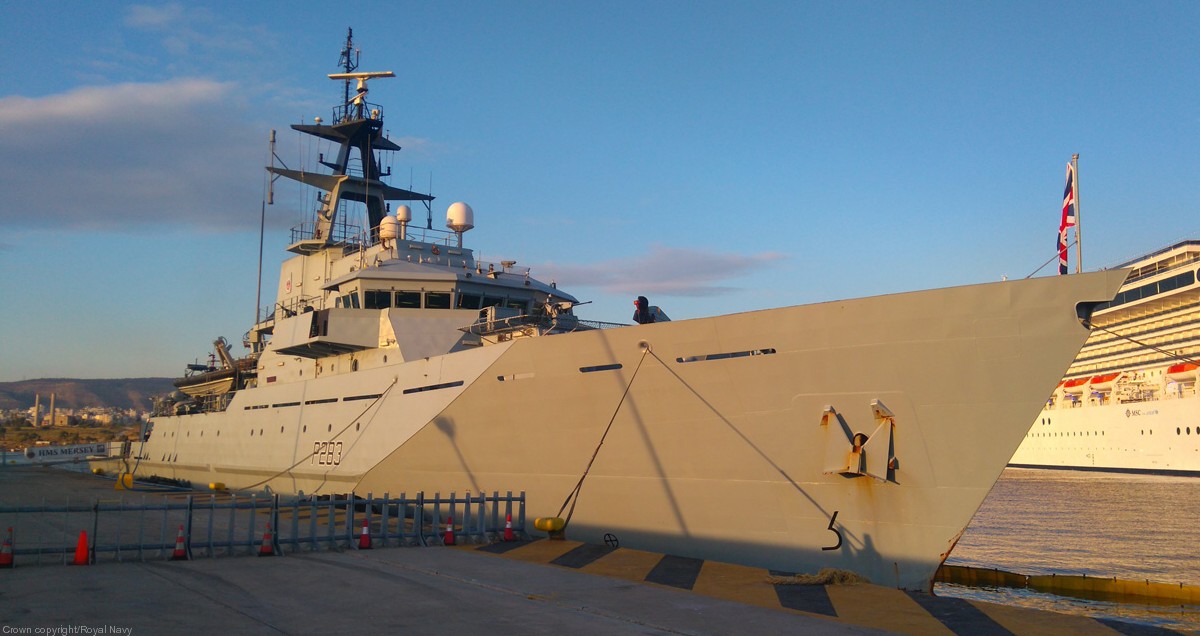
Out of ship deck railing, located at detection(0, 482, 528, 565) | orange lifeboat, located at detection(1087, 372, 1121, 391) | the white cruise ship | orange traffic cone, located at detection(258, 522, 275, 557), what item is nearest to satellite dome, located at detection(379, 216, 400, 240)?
ship deck railing, located at detection(0, 482, 528, 565)

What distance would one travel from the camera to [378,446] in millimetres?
16719

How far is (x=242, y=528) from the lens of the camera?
14.1 metres

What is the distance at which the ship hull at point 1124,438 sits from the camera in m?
44.2

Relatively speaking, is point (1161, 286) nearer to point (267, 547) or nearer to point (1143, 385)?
point (1143, 385)

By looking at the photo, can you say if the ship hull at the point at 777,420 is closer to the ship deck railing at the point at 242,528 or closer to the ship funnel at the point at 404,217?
the ship deck railing at the point at 242,528

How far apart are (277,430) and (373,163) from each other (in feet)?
29.4

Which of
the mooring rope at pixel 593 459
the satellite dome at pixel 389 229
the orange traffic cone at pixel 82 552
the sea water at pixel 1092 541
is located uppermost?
the satellite dome at pixel 389 229

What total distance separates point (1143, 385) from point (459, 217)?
44.5 meters

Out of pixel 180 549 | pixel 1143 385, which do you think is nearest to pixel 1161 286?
pixel 1143 385

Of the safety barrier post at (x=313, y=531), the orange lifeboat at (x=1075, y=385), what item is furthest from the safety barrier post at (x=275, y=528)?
the orange lifeboat at (x=1075, y=385)

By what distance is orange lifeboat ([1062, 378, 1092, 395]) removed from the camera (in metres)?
51.9

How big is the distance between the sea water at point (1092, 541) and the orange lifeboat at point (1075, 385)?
11807 mm

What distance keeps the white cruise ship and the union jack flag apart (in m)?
33.9

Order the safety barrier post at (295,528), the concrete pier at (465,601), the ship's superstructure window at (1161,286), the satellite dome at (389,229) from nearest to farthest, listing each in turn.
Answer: the concrete pier at (465,601) < the safety barrier post at (295,528) < the satellite dome at (389,229) < the ship's superstructure window at (1161,286)
